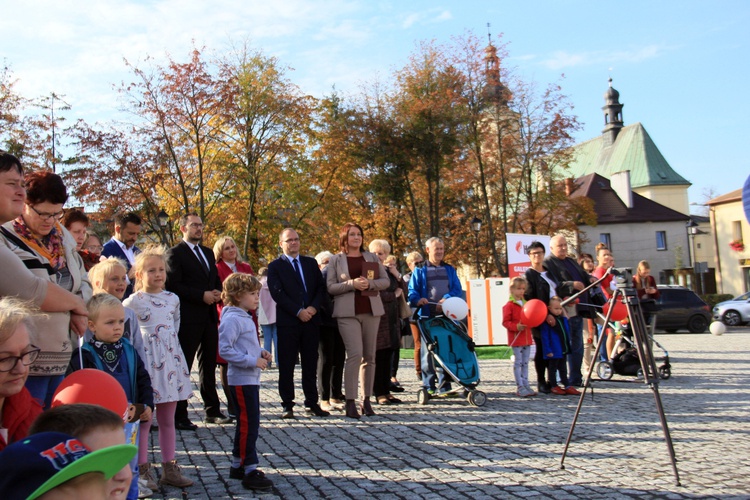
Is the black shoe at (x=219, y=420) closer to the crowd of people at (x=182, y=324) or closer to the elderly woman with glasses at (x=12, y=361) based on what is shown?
the crowd of people at (x=182, y=324)

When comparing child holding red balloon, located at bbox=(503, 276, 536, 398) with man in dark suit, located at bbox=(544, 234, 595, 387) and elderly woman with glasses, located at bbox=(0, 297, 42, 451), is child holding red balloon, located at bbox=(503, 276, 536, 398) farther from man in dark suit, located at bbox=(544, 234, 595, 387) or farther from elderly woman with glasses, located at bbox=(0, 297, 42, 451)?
elderly woman with glasses, located at bbox=(0, 297, 42, 451)

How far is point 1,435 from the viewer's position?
2580 mm

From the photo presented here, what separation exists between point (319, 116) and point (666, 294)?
682 inches

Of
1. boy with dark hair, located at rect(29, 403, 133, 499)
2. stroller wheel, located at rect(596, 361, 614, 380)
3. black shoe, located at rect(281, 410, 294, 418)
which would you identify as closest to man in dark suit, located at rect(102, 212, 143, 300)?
black shoe, located at rect(281, 410, 294, 418)

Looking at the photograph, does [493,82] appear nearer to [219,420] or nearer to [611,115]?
[219,420]

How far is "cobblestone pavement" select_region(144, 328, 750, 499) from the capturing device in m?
4.90

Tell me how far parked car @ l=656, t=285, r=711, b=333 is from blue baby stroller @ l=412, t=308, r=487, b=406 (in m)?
20.9

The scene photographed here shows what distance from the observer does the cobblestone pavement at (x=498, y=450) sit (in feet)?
16.1

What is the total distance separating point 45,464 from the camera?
59.6 inches

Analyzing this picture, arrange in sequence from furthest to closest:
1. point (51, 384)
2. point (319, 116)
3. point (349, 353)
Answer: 1. point (319, 116)
2. point (349, 353)
3. point (51, 384)

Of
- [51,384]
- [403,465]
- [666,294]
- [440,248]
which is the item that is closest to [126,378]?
[51,384]

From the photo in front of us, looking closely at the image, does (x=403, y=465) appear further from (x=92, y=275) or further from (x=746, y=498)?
(x=92, y=275)

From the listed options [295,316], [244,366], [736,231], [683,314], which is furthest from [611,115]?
[244,366]

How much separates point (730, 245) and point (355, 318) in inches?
2472
